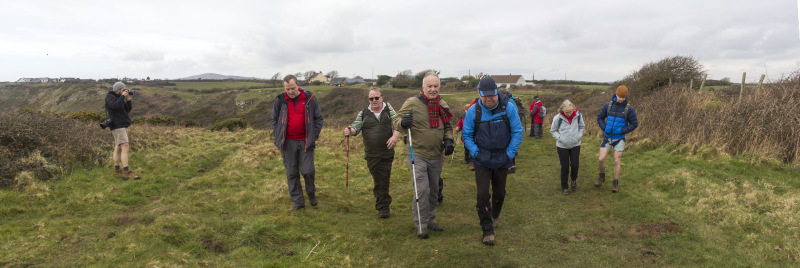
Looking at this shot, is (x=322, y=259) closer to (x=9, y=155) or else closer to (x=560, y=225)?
(x=560, y=225)

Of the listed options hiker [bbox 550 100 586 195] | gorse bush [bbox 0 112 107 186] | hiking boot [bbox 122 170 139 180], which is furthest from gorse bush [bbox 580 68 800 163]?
gorse bush [bbox 0 112 107 186]

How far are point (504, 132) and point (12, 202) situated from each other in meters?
7.38

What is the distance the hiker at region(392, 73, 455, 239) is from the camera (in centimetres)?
518

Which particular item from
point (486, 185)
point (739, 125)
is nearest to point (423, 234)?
point (486, 185)

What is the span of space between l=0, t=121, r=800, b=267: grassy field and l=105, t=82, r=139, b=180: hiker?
1.41ft

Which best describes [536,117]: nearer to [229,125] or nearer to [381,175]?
[381,175]

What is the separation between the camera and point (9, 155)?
24.9 ft

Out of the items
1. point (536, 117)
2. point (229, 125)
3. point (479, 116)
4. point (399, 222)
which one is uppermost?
point (479, 116)

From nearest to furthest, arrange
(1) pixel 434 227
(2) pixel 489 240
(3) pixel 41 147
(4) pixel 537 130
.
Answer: (2) pixel 489 240 → (1) pixel 434 227 → (3) pixel 41 147 → (4) pixel 537 130

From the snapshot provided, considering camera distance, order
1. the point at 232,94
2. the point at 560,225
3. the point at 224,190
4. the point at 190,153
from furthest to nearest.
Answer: the point at 232,94 → the point at 190,153 → the point at 224,190 → the point at 560,225

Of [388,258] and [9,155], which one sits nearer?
[388,258]

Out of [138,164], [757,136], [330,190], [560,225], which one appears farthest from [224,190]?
[757,136]

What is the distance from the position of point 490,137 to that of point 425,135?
87cm

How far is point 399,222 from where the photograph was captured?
6.01m
